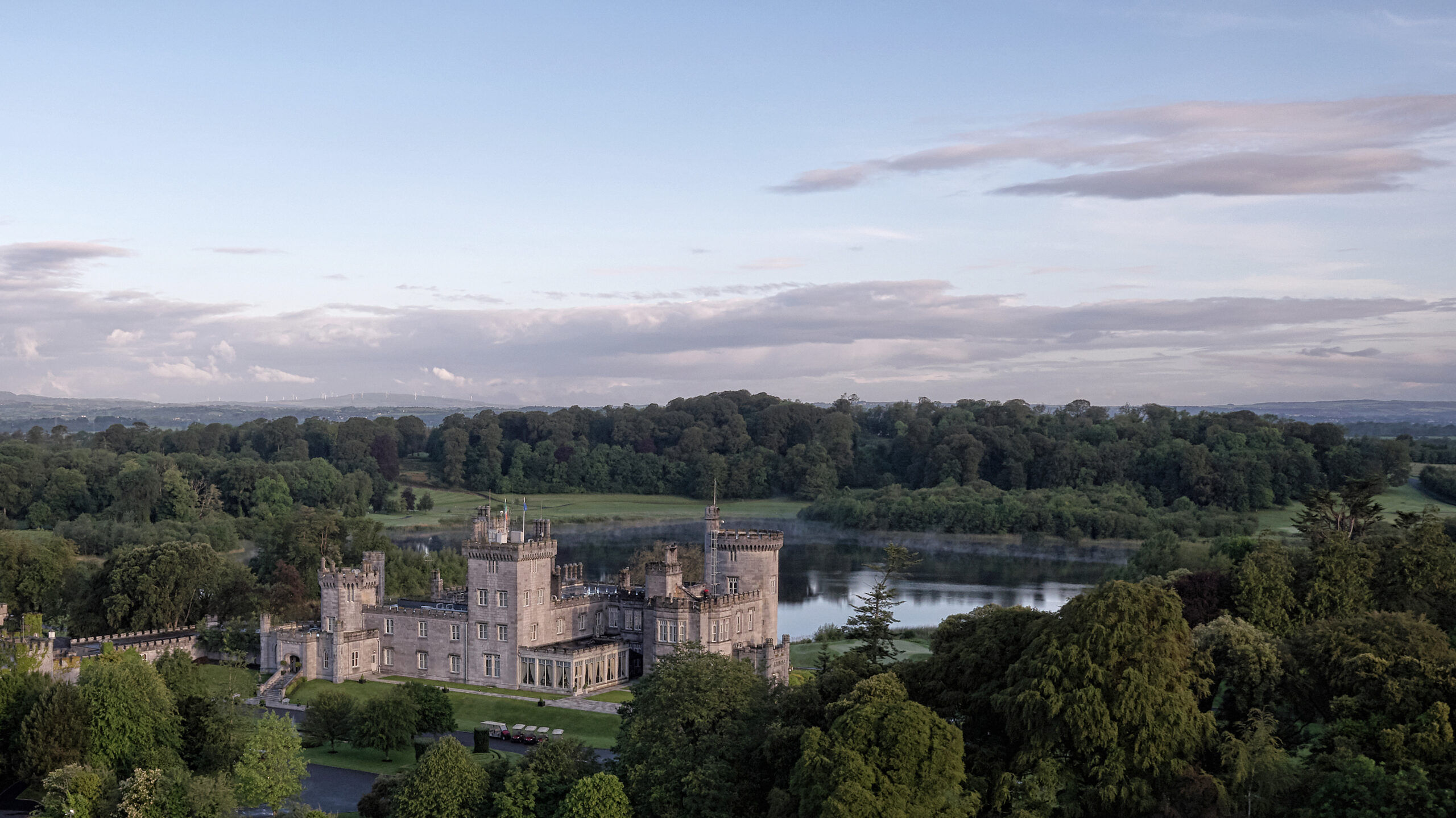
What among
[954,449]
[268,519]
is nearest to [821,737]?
[268,519]

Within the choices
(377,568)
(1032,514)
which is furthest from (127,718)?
(1032,514)

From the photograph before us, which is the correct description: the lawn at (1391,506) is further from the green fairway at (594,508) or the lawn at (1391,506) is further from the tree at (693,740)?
the tree at (693,740)

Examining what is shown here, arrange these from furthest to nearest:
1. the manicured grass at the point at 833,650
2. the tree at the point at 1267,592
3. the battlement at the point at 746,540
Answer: the manicured grass at the point at 833,650
the battlement at the point at 746,540
the tree at the point at 1267,592

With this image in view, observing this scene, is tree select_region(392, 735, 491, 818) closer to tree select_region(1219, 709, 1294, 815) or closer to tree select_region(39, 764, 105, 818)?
tree select_region(39, 764, 105, 818)

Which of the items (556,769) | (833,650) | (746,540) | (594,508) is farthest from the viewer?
(594,508)

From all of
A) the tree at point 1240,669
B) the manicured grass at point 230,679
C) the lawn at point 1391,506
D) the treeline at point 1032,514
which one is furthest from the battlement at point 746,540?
the lawn at point 1391,506

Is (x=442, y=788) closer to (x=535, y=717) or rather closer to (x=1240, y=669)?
(x=535, y=717)

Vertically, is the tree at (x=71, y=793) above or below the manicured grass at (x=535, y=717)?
above
